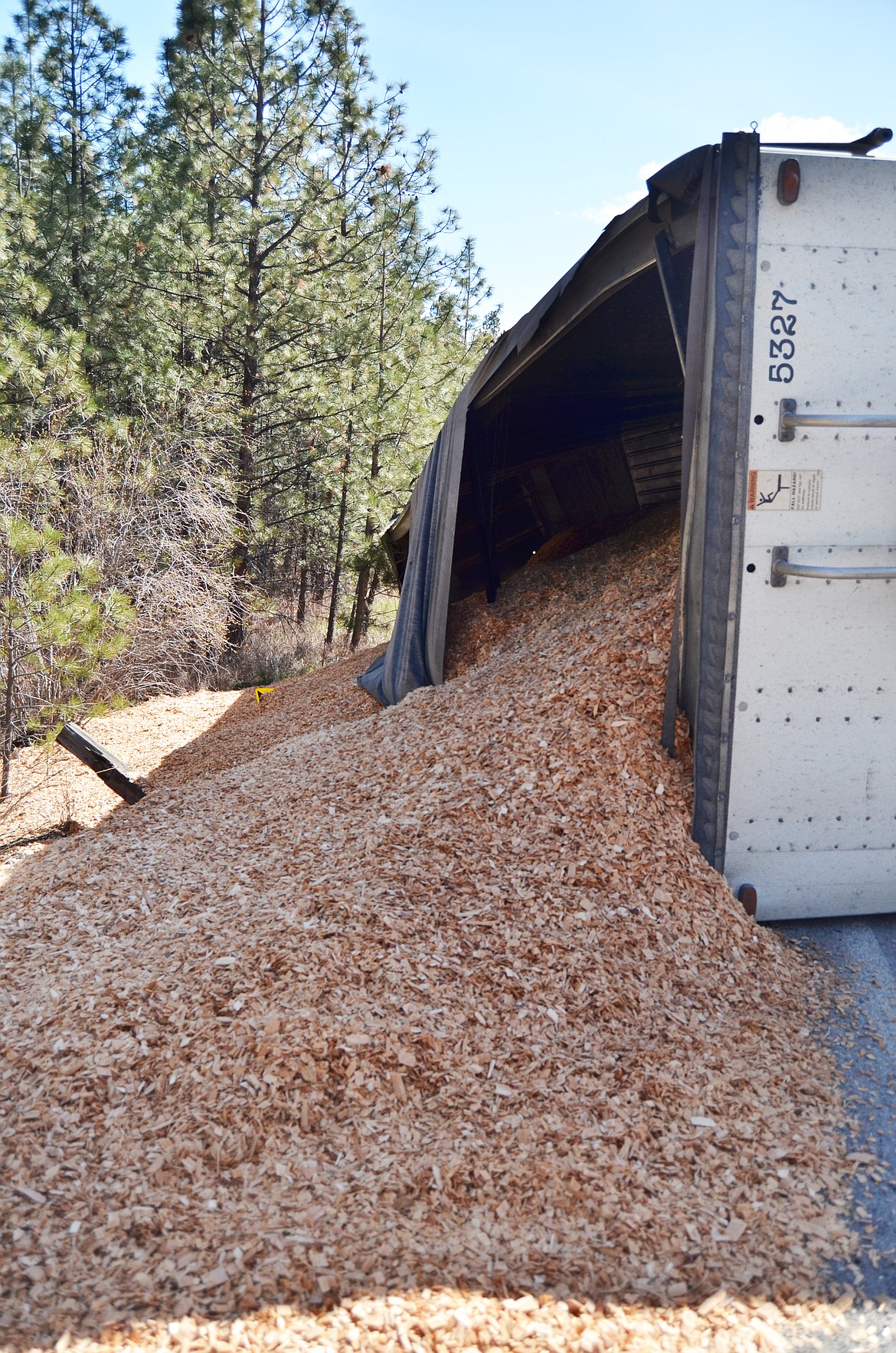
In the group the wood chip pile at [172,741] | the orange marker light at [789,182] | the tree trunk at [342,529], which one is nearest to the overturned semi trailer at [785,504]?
the orange marker light at [789,182]

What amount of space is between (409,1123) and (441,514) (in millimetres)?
4881

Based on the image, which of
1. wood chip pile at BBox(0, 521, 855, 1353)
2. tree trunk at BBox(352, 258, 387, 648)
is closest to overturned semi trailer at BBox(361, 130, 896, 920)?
wood chip pile at BBox(0, 521, 855, 1353)

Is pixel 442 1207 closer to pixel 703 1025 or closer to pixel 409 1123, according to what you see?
pixel 409 1123

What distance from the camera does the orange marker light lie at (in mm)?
3344

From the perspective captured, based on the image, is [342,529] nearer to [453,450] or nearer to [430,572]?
[430,572]

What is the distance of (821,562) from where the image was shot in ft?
11.5

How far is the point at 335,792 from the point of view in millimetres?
4621

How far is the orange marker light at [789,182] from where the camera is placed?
334 cm

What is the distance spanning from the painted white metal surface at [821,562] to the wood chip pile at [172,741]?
14.2 ft

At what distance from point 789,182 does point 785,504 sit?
117 centimetres

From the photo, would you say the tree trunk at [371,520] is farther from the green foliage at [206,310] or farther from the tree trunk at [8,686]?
the tree trunk at [8,686]

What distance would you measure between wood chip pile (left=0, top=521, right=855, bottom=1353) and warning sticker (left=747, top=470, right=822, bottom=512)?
1.10 meters

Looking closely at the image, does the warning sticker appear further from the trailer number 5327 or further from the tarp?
the tarp

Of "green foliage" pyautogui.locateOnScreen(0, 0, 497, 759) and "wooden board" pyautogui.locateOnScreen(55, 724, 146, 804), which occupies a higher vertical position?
"green foliage" pyautogui.locateOnScreen(0, 0, 497, 759)
